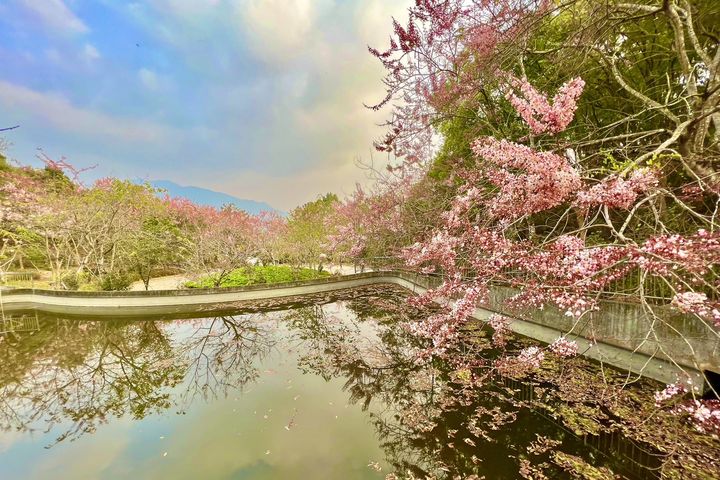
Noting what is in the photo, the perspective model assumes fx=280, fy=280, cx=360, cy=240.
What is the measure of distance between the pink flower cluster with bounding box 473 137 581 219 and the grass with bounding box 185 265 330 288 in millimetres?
10294

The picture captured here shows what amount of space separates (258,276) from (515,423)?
11.7 metres

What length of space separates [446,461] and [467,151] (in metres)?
7.74

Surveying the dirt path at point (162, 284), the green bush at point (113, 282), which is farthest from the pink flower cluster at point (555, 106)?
the green bush at point (113, 282)

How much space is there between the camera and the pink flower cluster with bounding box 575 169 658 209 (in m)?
2.70

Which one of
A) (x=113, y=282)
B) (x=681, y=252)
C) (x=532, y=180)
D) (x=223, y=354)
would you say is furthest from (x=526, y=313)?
(x=113, y=282)

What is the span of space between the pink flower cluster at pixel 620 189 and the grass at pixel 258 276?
36.7 feet

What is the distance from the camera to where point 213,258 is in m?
12.8

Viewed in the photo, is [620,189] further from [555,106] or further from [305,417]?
[305,417]

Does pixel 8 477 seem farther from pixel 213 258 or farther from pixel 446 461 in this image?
pixel 213 258

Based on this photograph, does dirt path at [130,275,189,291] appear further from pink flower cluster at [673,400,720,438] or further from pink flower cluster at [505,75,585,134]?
pink flower cluster at [673,400,720,438]

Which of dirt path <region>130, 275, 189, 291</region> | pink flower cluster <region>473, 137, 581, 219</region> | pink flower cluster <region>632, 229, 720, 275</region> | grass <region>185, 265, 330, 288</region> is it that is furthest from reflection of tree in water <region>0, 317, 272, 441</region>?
pink flower cluster <region>632, 229, 720, 275</region>

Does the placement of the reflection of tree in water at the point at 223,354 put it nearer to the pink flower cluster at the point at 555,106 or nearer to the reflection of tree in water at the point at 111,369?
the reflection of tree in water at the point at 111,369

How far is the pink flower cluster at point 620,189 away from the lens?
2697 millimetres

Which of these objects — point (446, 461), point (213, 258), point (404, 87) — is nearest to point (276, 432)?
point (446, 461)
